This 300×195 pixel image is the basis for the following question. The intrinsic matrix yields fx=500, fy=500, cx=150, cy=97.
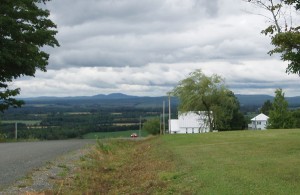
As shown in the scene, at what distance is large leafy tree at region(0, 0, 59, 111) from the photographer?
31891mm

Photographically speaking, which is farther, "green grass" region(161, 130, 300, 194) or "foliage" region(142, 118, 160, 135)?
"foliage" region(142, 118, 160, 135)

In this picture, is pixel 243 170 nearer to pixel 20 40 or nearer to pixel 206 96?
pixel 20 40

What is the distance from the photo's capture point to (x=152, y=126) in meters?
102

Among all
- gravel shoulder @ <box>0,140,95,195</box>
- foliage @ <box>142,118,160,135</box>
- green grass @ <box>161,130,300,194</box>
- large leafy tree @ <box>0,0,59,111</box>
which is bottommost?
foliage @ <box>142,118,160,135</box>

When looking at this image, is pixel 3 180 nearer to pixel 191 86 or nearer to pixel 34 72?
pixel 34 72

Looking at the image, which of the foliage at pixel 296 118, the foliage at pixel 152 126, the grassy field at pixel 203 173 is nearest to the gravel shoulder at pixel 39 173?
the grassy field at pixel 203 173

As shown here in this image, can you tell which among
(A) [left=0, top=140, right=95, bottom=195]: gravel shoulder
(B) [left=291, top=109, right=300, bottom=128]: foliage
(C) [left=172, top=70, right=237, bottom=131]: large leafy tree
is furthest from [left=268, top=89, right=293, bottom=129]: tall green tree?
(A) [left=0, top=140, right=95, bottom=195]: gravel shoulder

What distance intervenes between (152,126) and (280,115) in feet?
120

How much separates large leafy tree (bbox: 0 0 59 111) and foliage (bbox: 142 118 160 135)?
6660 centimetres

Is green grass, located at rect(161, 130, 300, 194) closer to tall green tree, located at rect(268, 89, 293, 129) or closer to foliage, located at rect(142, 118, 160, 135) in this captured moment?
tall green tree, located at rect(268, 89, 293, 129)

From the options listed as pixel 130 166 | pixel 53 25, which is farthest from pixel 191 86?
pixel 130 166

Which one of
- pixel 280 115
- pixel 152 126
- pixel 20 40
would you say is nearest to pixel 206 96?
pixel 280 115

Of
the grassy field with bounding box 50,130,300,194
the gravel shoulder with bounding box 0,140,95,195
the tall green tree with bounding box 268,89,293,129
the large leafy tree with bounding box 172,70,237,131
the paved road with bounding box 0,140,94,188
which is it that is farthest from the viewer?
the tall green tree with bounding box 268,89,293,129

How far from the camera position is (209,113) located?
61750 mm
